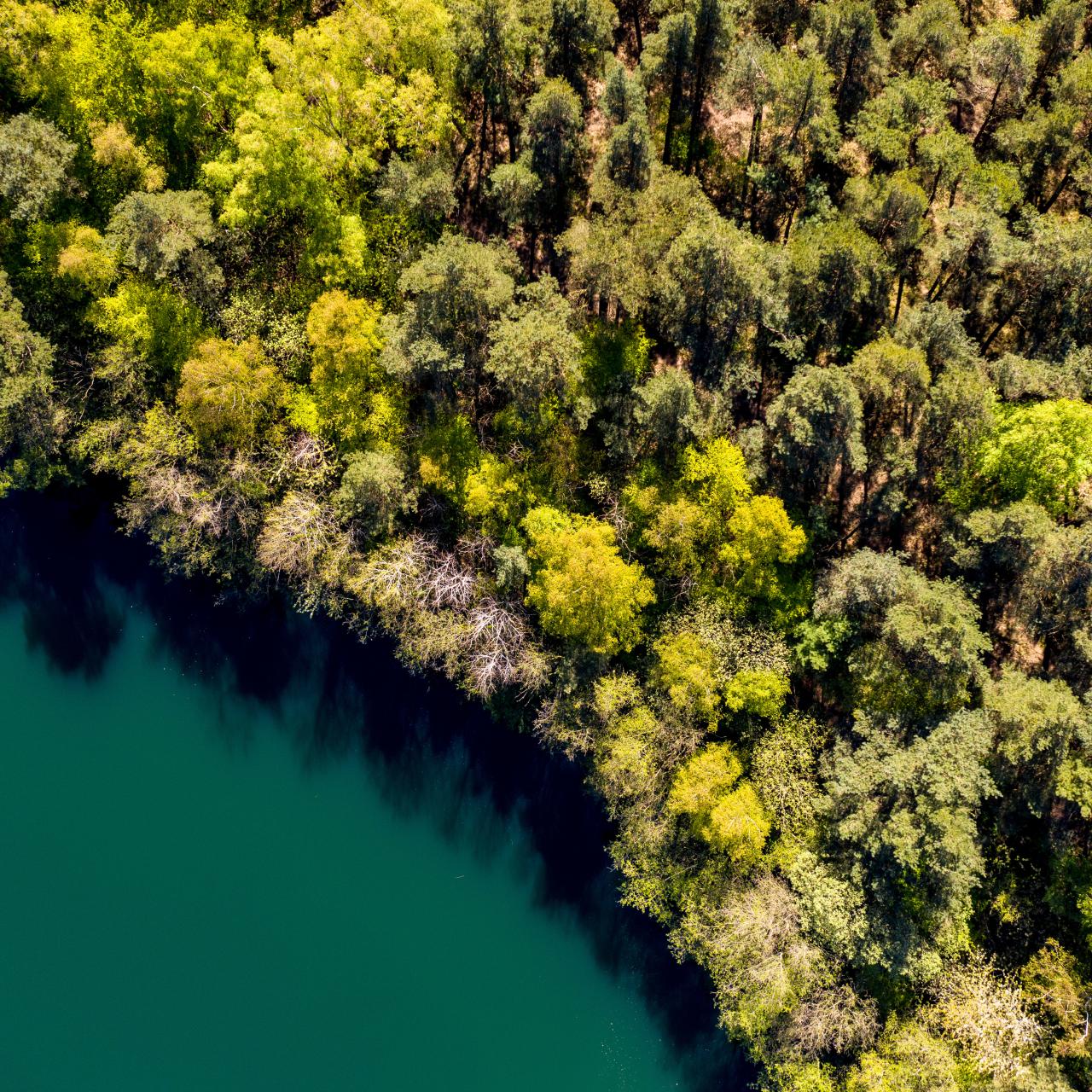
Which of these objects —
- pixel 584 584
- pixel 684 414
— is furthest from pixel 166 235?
pixel 684 414

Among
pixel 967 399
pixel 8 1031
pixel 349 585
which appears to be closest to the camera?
pixel 967 399

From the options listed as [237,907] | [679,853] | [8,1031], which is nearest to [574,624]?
[679,853]

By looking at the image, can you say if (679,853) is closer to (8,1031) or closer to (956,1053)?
(956,1053)

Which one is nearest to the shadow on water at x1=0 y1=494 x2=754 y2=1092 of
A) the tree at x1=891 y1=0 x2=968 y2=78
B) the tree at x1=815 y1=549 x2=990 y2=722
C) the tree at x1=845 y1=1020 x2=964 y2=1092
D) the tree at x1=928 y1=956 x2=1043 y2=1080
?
the tree at x1=845 y1=1020 x2=964 y2=1092

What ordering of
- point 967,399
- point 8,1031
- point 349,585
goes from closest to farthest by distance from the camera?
point 967,399, point 349,585, point 8,1031

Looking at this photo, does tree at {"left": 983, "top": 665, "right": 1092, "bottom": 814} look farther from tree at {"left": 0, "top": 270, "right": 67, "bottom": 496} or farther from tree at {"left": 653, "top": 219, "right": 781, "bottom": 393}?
tree at {"left": 0, "top": 270, "right": 67, "bottom": 496}

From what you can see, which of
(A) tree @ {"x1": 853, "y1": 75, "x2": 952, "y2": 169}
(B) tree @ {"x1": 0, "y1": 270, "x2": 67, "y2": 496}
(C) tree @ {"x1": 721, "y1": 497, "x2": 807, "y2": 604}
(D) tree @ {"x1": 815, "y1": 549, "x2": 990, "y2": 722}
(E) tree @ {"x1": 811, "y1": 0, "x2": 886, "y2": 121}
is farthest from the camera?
(B) tree @ {"x1": 0, "y1": 270, "x2": 67, "y2": 496}
